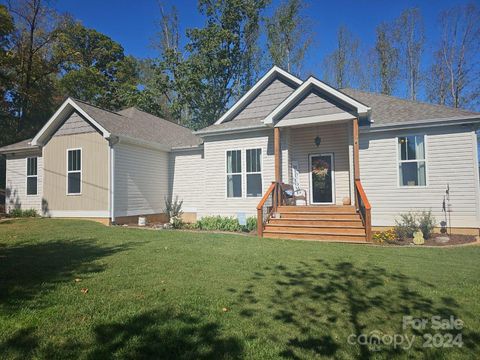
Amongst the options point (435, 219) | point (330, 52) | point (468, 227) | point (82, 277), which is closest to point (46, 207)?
point (82, 277)

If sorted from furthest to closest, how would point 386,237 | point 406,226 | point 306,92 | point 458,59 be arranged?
point 458,59, point 306,92, point 406,226, point 386,237

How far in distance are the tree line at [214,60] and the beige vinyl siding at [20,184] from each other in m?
9.35

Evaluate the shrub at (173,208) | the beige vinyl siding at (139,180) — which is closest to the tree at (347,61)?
the beige vinyl siding at (139,180)

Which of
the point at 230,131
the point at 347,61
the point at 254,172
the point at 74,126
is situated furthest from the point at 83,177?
the point at 347,61

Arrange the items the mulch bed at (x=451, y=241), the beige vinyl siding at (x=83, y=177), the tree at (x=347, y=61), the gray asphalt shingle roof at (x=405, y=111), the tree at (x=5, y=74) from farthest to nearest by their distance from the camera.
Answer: the tree at (x=347, y=61)
the tree at (x=5, y=74)
the beige vinyl siding at (x=83, y=177)
the gray asphalt shingle roof at (x=405, y=111)
the mulch bed at (x=451, y=241)

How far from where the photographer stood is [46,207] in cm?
1440

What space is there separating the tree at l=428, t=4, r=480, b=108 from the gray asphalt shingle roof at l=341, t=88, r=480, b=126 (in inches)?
604

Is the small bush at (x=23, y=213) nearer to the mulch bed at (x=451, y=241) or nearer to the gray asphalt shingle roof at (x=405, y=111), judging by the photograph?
the mulch bed at (x=451, y=241)

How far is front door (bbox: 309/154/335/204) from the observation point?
1298cm

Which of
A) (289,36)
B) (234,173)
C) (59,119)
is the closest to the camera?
(234,173)

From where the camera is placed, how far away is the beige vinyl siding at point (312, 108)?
11125mm

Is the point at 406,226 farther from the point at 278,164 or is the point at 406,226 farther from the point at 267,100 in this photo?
the point at 267,100

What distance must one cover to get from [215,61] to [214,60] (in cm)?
19

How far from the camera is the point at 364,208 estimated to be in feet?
30.7
